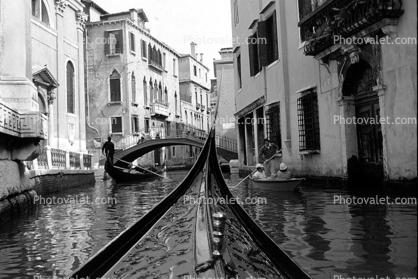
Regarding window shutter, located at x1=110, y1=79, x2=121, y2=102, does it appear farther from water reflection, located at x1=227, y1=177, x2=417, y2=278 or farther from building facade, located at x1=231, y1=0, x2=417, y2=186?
water reflection, located at x1=227, y1=177, x2=417, y2=278

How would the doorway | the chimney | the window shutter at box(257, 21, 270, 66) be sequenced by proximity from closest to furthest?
the doorway → the window shutter at box(257, 21, 270, 66) → the chimney

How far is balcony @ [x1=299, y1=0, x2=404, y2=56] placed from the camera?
14.6 feet

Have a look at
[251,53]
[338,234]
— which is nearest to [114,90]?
[251,53]

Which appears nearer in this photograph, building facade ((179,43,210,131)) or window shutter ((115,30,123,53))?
window shutter ((115,30,123,53))

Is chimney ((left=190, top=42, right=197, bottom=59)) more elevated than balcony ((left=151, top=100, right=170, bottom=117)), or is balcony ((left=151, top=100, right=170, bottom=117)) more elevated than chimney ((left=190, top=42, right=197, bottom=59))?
chimney ((left=190, top=42, right=197, bottom=59))

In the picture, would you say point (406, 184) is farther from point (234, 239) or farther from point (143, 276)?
point (143, 276)

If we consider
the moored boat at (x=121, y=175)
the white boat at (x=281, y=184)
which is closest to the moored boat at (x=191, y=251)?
the white boat at (x=281, y=184)

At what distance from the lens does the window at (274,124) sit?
8.70 m

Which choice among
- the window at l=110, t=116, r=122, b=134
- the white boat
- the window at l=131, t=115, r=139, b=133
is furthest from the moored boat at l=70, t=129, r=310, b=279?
the window at l=131, t=115, r=139, b=133

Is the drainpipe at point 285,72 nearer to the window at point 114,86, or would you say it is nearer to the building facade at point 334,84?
the building facade at point 334,84

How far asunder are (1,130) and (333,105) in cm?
447

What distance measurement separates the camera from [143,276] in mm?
1349

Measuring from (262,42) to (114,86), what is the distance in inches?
462

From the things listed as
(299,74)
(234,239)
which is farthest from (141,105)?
(234,239)
